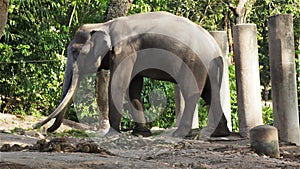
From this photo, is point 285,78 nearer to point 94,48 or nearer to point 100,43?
point 100,43

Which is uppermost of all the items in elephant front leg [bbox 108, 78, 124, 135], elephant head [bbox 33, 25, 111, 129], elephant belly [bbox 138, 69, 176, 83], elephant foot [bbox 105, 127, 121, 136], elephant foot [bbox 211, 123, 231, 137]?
elephant head [bbox 33, 25, 111, 129]

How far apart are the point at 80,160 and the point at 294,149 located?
349 cm

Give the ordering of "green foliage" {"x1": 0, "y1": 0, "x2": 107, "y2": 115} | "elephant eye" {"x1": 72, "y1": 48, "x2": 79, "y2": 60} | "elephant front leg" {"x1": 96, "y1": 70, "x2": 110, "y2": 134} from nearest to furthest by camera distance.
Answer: "elephant eye" {"x1": 72, "y1": 48, "x2": 79, "y2": 60} → "elephant front leg" {"x1": 96, "y1": 70, "x2": 110, "y2": 134} → "green foliage" {"x1": 0, "y1": 0, "x2": 107, "y2": 115}

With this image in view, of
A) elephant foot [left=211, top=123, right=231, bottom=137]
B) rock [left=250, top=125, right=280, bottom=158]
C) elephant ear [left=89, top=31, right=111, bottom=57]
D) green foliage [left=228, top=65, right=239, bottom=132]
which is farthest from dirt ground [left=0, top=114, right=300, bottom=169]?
green foliage [left=228, top=65, right=239, bottom=132]

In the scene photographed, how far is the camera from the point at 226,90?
9805 millimetres

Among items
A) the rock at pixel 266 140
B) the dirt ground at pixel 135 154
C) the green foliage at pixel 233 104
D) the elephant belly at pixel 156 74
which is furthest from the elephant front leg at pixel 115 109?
the green foliage at pixel 233 104

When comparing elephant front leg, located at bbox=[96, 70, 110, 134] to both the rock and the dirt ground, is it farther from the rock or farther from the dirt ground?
the rock

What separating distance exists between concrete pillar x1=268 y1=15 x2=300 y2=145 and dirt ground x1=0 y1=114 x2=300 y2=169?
34cm

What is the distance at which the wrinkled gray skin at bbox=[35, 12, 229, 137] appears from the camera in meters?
8.97

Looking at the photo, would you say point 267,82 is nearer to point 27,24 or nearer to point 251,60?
point 27,24

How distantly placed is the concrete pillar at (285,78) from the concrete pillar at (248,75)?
0.77 metres

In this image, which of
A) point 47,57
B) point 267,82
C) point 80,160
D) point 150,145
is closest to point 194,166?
point 80,160

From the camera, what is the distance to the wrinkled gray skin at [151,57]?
8969 mm

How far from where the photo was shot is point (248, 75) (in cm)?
872
